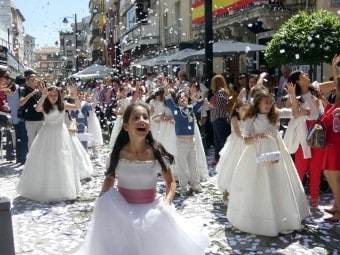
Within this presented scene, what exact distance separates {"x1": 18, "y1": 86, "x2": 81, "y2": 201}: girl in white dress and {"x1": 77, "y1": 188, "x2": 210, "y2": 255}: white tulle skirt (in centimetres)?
367

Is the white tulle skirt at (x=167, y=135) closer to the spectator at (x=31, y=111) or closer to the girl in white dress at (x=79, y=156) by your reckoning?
the girl in white dress at (x=79, y=156)

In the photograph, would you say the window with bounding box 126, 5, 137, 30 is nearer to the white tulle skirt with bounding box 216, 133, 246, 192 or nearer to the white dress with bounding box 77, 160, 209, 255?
the white tulle skirt with bounding box 216, 133, 246, 192

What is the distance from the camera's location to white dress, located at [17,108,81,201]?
7461 millimetres

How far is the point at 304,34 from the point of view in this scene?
1002 centimetres

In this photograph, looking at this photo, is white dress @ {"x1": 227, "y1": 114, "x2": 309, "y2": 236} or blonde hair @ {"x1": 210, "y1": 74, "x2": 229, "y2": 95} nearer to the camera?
white dress @ {"x1": 227, "y1": 114, "x2": 309, "y2": 236}

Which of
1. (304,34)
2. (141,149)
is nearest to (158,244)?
(141,149)

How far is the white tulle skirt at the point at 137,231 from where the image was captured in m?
3.72

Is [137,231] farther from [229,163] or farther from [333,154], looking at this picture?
[229,163]

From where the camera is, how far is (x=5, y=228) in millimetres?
3668

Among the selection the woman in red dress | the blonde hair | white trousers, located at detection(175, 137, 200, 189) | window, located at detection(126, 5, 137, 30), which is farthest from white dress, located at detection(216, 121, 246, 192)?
window, located at detection(126, 5, 137, 30)

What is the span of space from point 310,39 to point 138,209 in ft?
23.5

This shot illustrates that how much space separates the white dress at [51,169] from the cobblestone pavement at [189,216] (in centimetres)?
16

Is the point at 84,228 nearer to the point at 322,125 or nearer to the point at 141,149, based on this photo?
the point at 141,149

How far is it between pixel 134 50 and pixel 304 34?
32.2 metres
